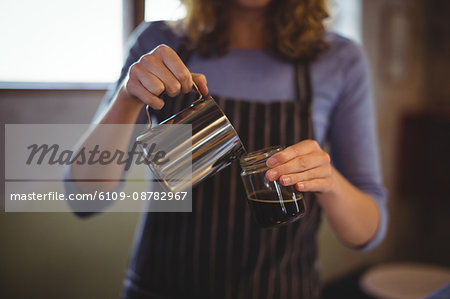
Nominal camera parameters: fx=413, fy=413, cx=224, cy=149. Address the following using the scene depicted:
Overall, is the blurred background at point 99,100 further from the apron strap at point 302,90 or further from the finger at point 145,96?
the finger at point 145,96

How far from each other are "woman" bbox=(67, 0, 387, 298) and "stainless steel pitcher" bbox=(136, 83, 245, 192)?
1.01 ft

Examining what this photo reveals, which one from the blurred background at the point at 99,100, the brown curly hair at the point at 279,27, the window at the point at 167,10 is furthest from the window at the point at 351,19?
the window at the point at 167,10

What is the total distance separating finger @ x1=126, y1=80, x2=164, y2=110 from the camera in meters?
0.62

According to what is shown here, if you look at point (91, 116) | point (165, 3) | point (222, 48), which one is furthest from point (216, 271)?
point (91, 116)

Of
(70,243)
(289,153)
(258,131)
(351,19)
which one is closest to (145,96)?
(289,153)

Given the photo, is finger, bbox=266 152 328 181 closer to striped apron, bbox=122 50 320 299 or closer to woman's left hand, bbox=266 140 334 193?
woman's left hand, bbox=266 140 334 193

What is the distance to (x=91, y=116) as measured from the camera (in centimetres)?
150

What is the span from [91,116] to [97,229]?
419 millimetres

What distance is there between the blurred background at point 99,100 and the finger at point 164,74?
281 mm

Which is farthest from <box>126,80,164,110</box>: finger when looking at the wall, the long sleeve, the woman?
the wall

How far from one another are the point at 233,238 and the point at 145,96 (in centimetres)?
49

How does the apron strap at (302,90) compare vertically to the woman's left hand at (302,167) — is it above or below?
above

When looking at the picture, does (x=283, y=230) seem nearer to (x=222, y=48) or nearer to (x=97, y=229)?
(x=222, y=48)

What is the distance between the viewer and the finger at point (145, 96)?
62 centimetres
